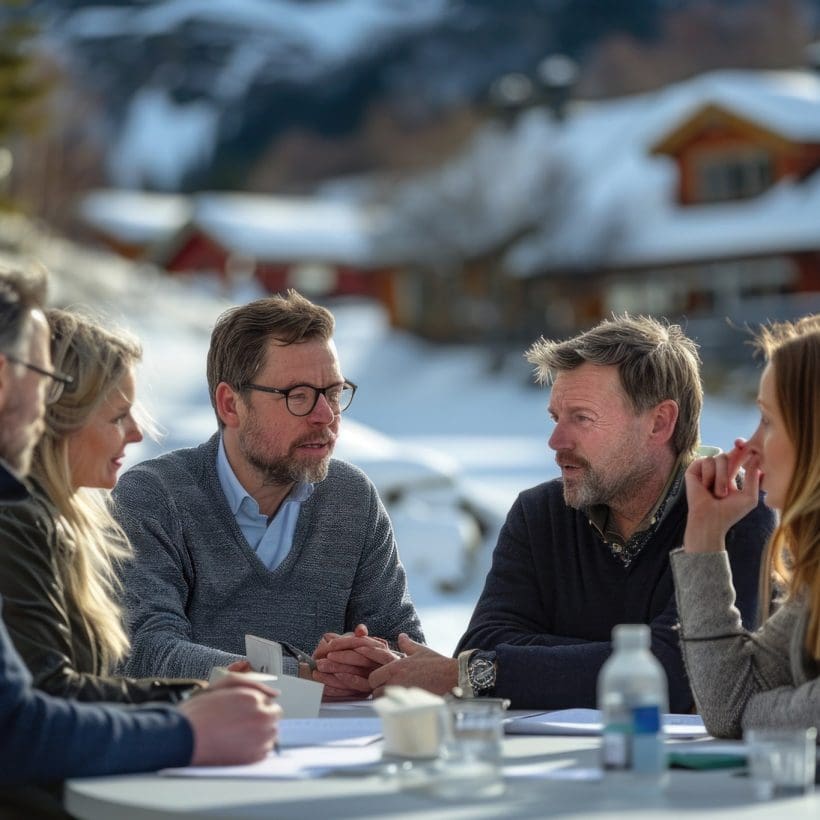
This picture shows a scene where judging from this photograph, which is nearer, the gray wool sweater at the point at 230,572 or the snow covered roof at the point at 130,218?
the gray wool sweater at the point at 230,572

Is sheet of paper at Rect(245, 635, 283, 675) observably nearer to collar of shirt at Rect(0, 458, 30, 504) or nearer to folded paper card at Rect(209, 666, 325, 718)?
folded paper card at Rect(209, 666, 325, 718)

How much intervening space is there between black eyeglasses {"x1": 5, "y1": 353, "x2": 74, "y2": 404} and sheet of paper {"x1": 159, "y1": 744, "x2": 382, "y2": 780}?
2.29 feet

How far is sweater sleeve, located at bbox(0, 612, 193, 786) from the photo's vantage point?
2578 mm

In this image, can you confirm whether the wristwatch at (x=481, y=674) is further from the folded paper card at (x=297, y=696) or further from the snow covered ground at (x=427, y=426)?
the snow covered ground at (x=427, y=426)

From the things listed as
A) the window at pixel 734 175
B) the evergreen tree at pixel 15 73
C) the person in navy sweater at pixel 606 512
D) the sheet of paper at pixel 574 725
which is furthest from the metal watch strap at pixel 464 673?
the window at pixel 734 175

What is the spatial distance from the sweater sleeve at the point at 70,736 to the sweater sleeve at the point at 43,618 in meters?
0.30

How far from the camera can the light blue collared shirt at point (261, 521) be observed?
424cm

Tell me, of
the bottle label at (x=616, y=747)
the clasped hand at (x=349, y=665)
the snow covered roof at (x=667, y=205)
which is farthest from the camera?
Answer: the snow covered roof at (x=667, y=205)

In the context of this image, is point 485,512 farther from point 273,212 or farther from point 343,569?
point 273,212

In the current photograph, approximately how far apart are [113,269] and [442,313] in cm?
859

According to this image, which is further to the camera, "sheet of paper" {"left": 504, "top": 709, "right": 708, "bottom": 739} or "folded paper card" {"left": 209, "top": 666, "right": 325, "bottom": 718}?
"folded paper card" {"left": 209, "top": 666, "right": 325, "bottom": 718}

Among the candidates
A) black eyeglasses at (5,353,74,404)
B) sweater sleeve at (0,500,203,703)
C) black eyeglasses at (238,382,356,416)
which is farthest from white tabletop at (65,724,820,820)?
black eyeglasses at (238,382,356,416)

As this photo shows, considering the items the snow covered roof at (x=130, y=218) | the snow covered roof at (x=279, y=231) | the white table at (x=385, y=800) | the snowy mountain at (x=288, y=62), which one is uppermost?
the snowy mountain at (x=288, y=62)

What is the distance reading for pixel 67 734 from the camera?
262 cm
